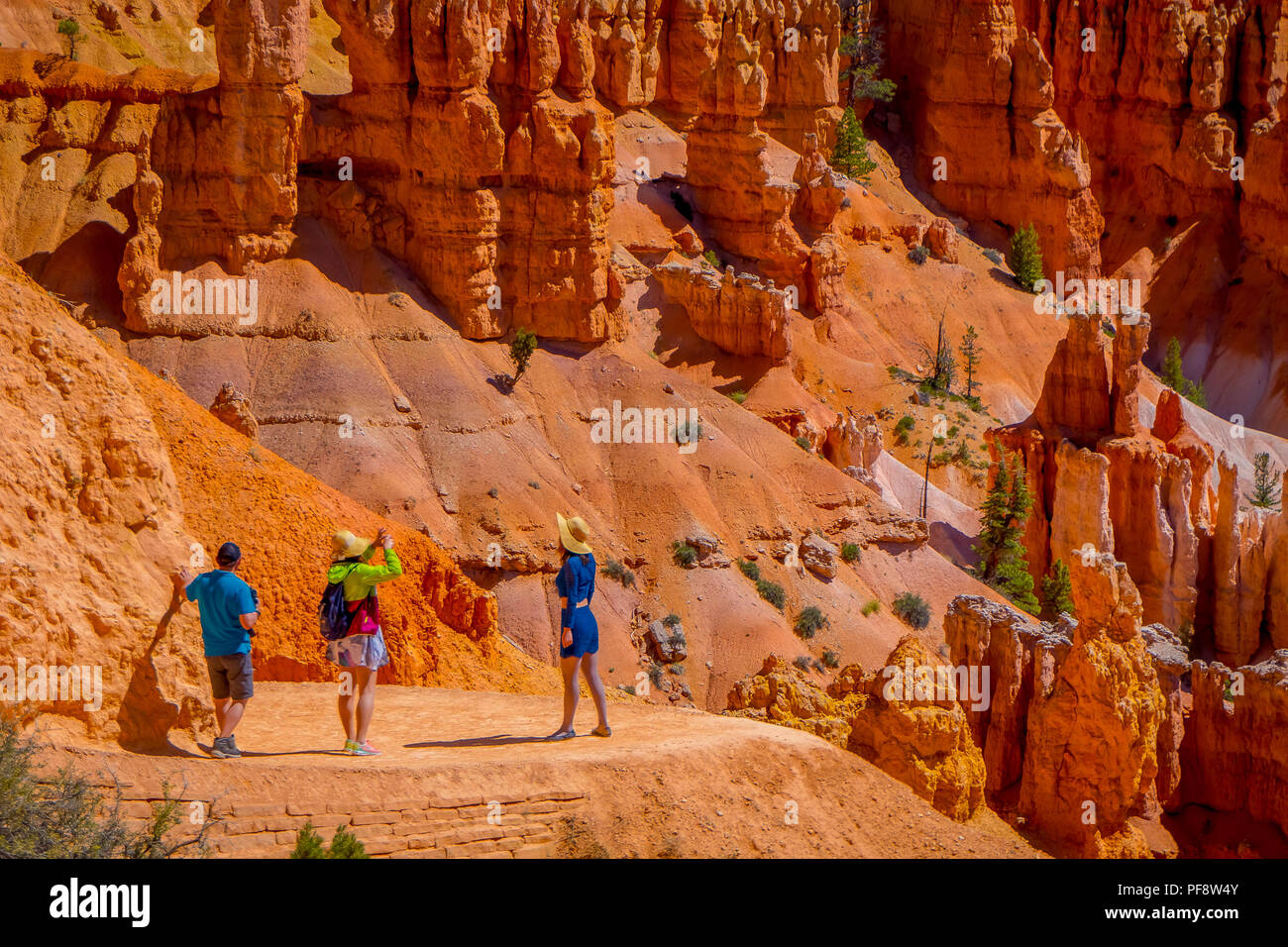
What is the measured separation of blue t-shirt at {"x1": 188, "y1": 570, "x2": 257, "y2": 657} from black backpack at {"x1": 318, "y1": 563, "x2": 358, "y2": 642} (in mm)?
1243

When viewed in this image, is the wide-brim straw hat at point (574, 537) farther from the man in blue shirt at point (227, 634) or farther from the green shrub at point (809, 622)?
the green shrub at point (809, 622)

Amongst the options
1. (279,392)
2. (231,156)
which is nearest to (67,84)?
(231,156)

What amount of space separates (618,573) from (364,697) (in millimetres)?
30228

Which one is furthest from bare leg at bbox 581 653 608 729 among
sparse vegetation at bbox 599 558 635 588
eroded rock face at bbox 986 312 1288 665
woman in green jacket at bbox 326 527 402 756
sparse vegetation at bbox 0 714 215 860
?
eroded rock face at bbox 986 312 1288 665

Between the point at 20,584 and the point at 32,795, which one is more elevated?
the point at 20,584

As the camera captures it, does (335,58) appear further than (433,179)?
Yes

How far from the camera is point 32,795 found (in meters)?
15.4

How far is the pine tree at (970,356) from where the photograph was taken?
248 ft

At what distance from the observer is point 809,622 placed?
49062 millimetres

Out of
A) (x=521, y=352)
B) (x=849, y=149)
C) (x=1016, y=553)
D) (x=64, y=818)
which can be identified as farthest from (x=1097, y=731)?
(x=849, y=149)

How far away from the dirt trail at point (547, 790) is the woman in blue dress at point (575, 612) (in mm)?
616

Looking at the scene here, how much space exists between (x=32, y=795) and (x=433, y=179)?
38.8 metres

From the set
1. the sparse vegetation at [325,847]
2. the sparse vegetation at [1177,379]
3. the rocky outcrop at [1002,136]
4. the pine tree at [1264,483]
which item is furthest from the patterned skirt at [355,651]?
the rocky outcrop at [1002,136]

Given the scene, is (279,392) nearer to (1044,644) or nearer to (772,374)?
(772,374)
